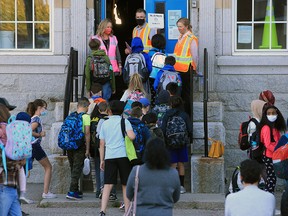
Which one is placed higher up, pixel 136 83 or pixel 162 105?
pixel 136 83

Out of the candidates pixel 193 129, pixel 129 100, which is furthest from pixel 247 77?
pixel 129 100

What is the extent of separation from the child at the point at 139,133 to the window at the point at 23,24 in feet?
14.3

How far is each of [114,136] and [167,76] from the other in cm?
277

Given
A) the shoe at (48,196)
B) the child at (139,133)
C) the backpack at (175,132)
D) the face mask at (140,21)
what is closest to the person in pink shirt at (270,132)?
the backpack at (175,132)

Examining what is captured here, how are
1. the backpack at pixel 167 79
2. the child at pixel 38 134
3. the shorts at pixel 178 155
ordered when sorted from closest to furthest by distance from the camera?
the child at pixel 38 134, the shorts at pixel 178 155, the backpack at pixel 167 79

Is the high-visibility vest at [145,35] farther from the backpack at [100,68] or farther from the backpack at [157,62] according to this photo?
the backpack at [100,68]

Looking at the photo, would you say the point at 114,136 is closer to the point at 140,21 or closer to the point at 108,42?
the point at 108,42

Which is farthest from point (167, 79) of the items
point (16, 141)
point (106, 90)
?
point (16, 141)

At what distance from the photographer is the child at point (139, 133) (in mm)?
10648

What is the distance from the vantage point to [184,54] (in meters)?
13.6

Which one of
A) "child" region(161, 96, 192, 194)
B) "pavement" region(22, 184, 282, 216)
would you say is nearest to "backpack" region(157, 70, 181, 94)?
"child" region(161, 96, 192, 194)

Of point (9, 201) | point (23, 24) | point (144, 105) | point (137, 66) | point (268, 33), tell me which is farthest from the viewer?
point (23, 24)

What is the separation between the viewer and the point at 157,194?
7301 mm

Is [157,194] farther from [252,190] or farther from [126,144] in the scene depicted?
[126,144]
